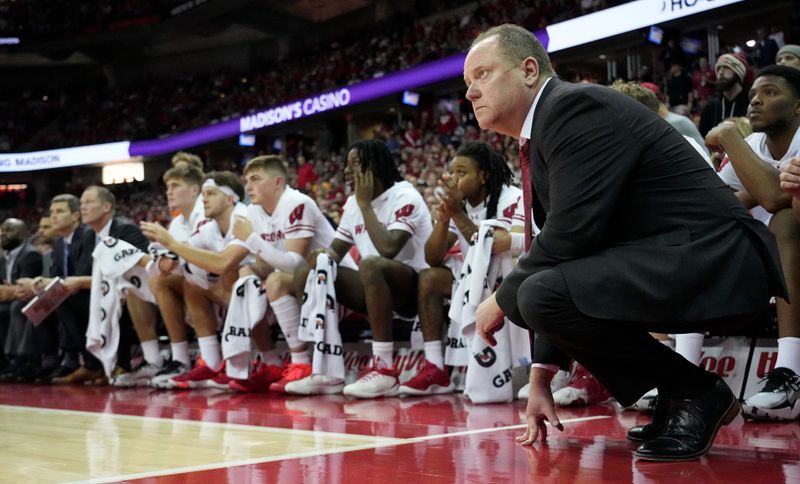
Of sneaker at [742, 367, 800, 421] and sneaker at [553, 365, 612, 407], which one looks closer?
sneaker at [742, 367, 800, 421]

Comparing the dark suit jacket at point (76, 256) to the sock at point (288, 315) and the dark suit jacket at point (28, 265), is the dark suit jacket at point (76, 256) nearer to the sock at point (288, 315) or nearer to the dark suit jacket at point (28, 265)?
the dark suit jacket at point (28, 265)

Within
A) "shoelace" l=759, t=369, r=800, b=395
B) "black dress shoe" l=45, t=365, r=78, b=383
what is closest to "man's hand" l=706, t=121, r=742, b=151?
"shoelace" l=759, t=369, r=800, b=395

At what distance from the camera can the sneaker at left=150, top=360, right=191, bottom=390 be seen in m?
6.26

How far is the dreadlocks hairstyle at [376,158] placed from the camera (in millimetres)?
5457

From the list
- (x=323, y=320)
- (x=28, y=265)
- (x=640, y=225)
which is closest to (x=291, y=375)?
(x=323, y=320)

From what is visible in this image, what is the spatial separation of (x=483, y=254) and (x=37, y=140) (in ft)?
102

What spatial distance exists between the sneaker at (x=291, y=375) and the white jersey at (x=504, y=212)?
123cm

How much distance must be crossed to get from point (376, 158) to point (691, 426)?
328 cm

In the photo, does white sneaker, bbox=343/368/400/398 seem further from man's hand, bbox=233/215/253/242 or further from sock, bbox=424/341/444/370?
man's hand, bbox=233/215/253/242

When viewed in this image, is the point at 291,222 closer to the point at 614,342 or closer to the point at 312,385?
the point at 312,385

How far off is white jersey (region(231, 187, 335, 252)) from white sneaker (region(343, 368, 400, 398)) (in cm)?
106

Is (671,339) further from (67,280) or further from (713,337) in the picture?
(67,280)

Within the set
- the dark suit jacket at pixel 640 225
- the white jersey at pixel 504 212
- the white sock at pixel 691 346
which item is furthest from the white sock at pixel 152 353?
the dark suit jacket at pixel 640 225

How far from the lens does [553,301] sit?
2.43 m
